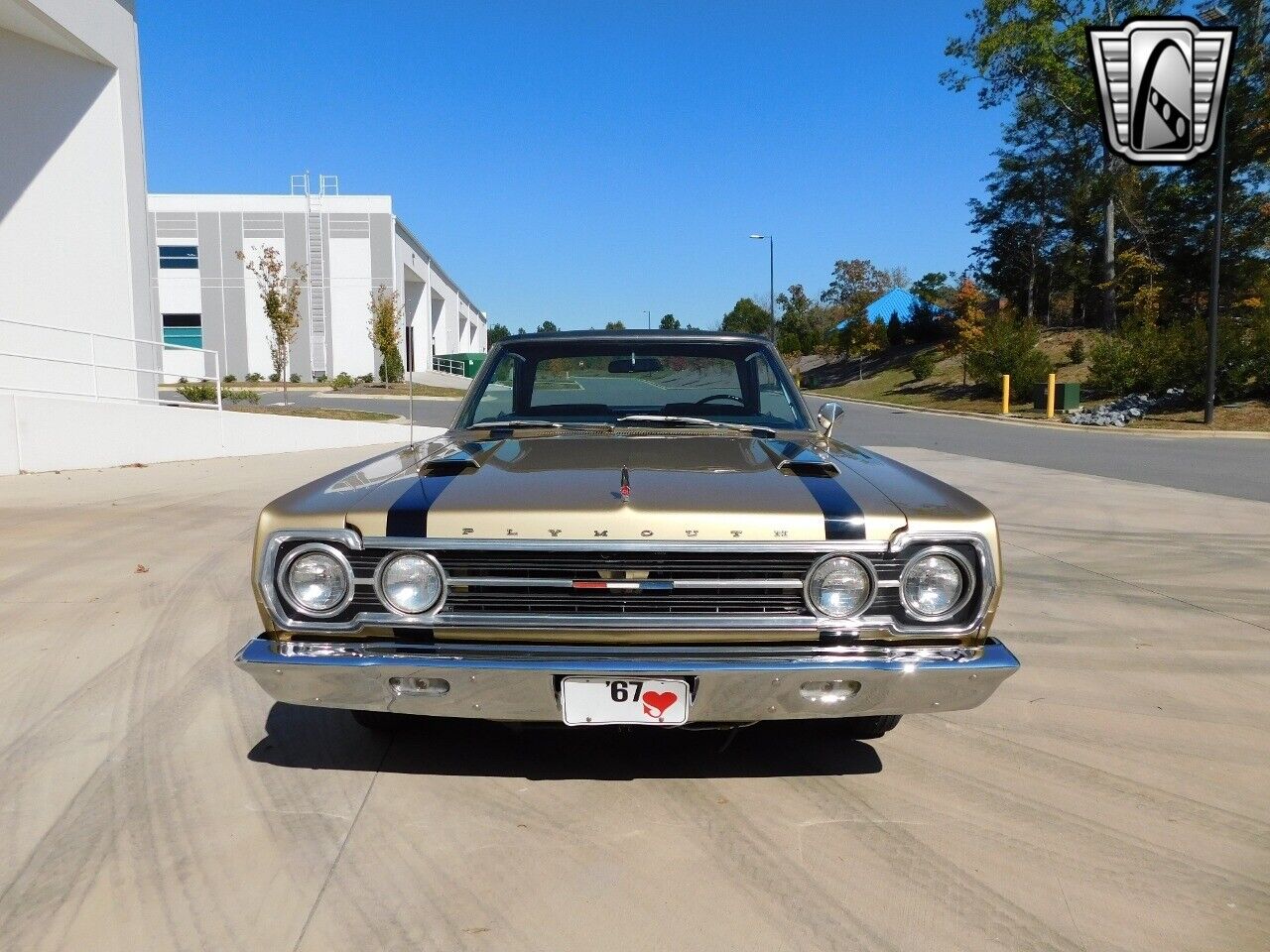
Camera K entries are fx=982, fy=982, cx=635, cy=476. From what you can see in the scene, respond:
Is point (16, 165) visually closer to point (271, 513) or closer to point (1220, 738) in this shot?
point (271, 513)

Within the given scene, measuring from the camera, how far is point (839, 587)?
2682mm

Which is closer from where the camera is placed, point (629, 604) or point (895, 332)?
point (629, 604)

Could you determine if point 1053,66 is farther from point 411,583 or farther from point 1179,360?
point 411,583

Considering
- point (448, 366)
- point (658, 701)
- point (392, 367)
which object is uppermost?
point (448, 366)

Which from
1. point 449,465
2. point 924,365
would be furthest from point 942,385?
point 449,465

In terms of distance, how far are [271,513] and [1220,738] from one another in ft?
10.8

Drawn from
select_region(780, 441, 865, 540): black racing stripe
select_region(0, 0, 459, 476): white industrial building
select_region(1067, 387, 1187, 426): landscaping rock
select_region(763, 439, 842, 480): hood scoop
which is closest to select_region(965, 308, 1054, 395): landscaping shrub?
select_region(1067, 387, 1187, 426): landscaping rock

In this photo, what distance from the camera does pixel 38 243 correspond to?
13.4 metres

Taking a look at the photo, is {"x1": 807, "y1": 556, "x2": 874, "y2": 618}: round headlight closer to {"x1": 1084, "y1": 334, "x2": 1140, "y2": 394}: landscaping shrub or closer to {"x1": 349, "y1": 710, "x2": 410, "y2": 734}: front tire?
{"x1": 349, "y1": 710, "x2": 410, "y2": 734}: front tire

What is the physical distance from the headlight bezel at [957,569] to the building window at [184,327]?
47.6m

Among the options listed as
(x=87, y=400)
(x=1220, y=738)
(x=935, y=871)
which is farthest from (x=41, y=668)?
(x=87, y=400)

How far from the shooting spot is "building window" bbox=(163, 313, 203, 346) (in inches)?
1783

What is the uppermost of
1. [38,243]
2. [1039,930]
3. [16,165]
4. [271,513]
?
[16,165]

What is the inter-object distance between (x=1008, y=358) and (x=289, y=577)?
32.6 metres
